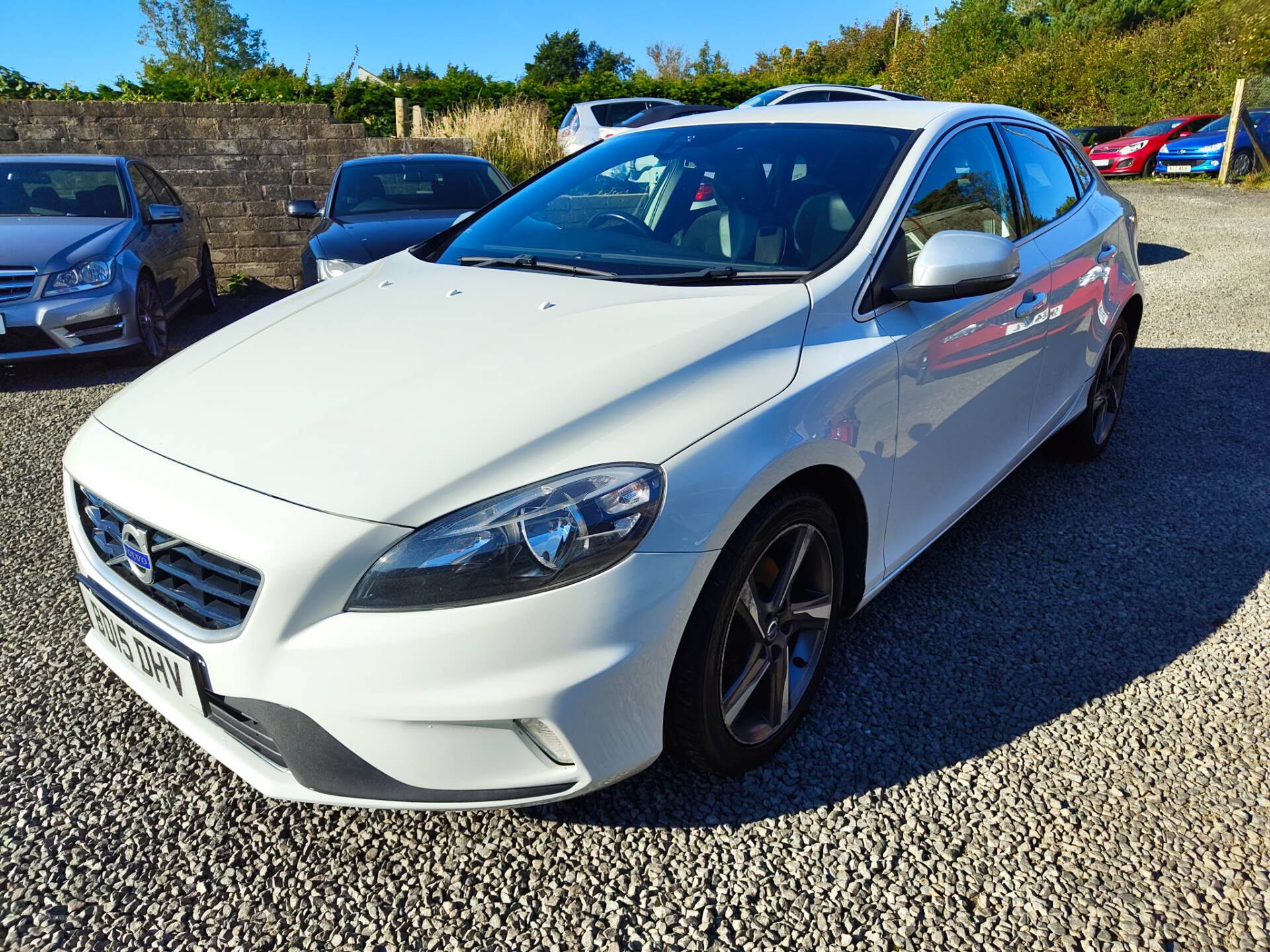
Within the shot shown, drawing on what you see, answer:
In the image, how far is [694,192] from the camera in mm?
2953

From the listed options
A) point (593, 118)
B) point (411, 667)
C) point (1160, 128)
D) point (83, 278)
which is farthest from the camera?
point (1160, 128)

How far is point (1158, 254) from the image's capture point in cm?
1052

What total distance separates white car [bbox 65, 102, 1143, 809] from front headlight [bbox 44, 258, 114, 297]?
3.87 meters

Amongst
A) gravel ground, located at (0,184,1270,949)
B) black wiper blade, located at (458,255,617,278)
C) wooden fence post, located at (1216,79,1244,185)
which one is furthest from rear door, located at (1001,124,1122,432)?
wooden fence post, located at (1216,79,1244,185)

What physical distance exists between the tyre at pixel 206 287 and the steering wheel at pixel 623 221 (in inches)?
252

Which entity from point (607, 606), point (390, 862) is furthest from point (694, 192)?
point (390, 862)

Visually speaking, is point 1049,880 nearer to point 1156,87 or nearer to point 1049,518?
point 1049,518

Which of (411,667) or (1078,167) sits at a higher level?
(1078,167)

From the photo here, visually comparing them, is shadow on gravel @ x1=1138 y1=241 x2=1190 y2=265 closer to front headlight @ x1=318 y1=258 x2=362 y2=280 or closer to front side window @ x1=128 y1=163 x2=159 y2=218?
front headlight @ x1=318 y1=258 x2=362 y2=280

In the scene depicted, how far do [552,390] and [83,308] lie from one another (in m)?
5.28

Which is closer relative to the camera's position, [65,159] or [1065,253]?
[1065,253]

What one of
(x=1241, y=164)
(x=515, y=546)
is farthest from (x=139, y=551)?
(x=1241, y=164)

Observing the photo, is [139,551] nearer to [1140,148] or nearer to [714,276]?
[714,276]

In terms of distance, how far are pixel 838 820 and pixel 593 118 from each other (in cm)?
1388
